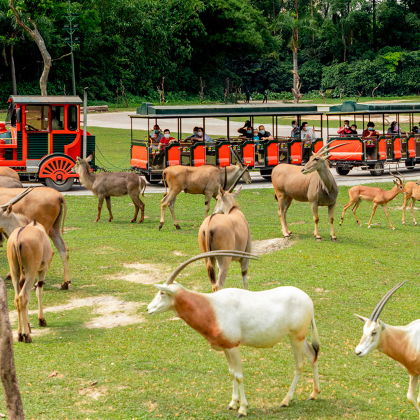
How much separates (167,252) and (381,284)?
477 cm

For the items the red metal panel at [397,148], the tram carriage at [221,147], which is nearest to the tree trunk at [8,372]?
the tram carriage at [221,147]

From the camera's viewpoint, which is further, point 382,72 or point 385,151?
point 382,72

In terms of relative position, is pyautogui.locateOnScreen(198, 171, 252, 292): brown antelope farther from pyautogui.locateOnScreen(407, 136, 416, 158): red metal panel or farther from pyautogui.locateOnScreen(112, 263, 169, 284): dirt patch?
pyautogui.locateOnScreen(407, 136, 416, 158): red metal panel

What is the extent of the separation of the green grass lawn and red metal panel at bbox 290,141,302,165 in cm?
1052

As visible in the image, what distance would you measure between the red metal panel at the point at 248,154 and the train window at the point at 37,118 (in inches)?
303

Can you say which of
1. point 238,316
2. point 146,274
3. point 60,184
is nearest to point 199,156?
point 60,184

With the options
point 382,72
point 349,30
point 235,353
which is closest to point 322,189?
point 235,353

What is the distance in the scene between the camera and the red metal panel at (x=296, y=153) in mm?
25797

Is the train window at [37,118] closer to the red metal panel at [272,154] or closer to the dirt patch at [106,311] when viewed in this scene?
the red metal panel at [272,154]

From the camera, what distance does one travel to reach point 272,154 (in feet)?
84.1

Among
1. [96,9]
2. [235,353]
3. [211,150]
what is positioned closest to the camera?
[235,353]

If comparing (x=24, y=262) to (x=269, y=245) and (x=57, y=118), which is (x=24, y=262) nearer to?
(x=269, y=245)

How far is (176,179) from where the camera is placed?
1736 cm

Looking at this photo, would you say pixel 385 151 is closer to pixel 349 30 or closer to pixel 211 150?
pixel 211 150
